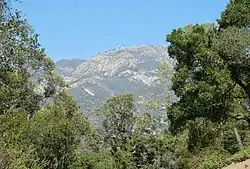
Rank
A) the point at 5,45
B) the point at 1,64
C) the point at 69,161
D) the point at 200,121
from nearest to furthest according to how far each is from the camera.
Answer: the point at 5,45 < the point at 1,64 < the point at 200,121 < the point at 69,161

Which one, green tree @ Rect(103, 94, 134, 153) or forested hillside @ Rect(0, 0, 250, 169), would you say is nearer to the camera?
forested hillside @ Rect(0, 0, 250, 169)

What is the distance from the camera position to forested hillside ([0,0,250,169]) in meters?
18.4

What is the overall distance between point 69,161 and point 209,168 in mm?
23527

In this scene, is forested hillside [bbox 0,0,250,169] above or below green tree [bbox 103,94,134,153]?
below

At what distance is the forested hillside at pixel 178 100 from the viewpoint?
18.4 m

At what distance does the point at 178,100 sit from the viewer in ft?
96.3

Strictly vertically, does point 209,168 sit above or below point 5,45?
below

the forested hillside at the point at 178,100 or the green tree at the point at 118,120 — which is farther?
the green tree at the point at 118,120

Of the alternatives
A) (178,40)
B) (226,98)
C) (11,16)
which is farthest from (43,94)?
(11,16)

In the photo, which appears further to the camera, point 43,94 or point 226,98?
point 43,94

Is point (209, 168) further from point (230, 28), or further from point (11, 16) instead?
point (11, 16)

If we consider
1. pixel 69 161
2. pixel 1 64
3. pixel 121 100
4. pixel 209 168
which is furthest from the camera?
pixel 121 100

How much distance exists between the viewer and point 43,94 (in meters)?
38.1

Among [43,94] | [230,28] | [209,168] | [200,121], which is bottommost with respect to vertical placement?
[209,168]
